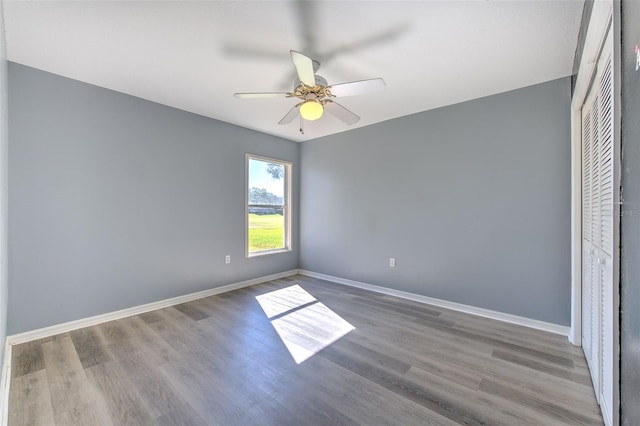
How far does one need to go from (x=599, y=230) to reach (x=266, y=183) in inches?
157

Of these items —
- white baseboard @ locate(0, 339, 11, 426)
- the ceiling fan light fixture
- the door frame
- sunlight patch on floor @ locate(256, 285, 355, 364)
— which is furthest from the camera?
sunlight patch on floor @ locate(256, 285, 355, 364)

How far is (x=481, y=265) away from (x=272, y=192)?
3.29 m

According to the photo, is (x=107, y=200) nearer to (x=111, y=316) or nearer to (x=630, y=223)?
(x=111, y=316)

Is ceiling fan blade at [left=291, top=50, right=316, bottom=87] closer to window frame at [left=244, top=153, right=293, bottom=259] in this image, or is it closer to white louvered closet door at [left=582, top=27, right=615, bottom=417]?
white louvered closet door at [left=582, top=27, right=615, bottom=417]

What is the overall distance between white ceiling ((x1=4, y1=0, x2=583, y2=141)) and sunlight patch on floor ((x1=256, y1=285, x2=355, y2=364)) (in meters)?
2.46

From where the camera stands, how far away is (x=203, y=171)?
3.63 m

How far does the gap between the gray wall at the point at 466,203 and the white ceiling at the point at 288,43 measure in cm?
43

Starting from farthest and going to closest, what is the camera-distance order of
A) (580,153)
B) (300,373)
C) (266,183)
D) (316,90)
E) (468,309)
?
(266,183)
(468,309)
(580,153)
(316,90)
(300,373)

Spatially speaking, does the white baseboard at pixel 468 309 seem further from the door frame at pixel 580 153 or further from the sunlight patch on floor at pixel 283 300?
the sunlight patch on floor at pixel 283 300

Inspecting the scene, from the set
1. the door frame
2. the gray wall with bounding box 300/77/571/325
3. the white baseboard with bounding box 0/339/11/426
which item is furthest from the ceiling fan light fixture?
the white baseboard with bounding box 0/339/11/426

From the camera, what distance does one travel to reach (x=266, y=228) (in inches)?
180

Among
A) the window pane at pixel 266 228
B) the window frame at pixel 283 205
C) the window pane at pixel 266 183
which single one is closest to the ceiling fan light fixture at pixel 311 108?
the window frame at pixel 283 205

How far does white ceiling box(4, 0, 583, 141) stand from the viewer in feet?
5.57

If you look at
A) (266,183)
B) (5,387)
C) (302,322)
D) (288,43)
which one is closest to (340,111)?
(288,43)
